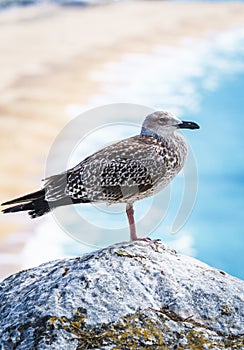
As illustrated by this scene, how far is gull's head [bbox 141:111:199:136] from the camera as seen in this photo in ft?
23.0

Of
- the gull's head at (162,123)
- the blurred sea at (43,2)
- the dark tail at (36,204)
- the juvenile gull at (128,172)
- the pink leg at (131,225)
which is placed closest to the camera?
the dark tail at (36,204)

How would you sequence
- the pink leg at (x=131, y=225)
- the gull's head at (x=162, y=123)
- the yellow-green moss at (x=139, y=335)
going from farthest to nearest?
the gull's head at (x=162, y=123) → the pink leg at (x=131, y=225) → the yellow-green moss at (x=139, y=335)

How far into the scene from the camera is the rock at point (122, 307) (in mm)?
4742

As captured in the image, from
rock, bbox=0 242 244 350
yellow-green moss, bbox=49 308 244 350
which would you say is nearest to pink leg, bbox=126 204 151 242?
rock, bbox=0 242 244 350

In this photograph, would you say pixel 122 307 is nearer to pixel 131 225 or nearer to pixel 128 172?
pixel 131 225

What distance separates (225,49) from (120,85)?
1059 centimetres

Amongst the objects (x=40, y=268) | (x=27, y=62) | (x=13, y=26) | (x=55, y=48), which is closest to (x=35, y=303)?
(x=40, y=268)

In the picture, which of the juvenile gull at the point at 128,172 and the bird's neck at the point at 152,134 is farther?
the bird's neck at the point at 152,134

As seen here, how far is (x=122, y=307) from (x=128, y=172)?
7.20 ft

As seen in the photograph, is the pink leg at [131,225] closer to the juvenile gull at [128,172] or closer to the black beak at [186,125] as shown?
the juvenile gull at [128,172]

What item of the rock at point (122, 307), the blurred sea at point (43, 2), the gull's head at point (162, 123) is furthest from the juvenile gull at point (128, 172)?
the blurred sea at point (43, 2)

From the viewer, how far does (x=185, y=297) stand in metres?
5.05

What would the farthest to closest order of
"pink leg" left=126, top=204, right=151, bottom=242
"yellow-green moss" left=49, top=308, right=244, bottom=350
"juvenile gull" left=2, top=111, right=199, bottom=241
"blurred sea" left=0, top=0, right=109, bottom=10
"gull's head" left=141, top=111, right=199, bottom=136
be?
"blurred sea" left=0, top=0, right=109, bottom=10, "gull's head" left=141, top=111, right=199, bottom=136, "juvenile gull" left=2, top=111, right=199, bottom=241, "pink leg" left=126, top=204, right=151, bottom=242, "yellow-green moss" left=49, top=308, right=244, bottom=350

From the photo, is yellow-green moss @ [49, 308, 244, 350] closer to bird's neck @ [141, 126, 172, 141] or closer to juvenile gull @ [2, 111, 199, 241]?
juvenile gull @ [2, 111, 199, 241]
